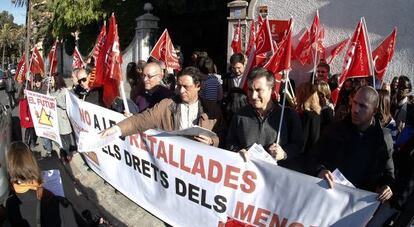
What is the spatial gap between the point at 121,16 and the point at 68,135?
9457mm

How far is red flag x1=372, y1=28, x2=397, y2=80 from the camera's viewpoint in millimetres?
6646

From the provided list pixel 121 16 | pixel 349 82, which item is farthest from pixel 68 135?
pixel 121 16

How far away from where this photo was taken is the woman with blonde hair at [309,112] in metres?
3.90

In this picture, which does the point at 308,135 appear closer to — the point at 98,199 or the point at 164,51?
the point at 98,199

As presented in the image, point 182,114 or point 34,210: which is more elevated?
point 182,114

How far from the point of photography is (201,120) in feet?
11.7

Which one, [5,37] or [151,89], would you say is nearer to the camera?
[151,89]

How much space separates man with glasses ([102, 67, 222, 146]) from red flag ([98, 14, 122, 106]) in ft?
3.33

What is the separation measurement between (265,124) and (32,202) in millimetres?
1731

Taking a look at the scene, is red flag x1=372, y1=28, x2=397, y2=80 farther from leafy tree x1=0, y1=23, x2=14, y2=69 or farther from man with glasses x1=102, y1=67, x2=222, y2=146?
leafy tree x1=0, y1=23, x2=14, y2=69

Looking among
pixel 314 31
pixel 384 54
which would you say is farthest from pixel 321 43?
pixel 384 54

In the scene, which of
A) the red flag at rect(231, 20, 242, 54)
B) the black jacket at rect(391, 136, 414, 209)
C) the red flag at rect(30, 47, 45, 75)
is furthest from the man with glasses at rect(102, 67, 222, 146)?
the red flag at rect(231, 20, 242, 54)

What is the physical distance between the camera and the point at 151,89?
4418 mm

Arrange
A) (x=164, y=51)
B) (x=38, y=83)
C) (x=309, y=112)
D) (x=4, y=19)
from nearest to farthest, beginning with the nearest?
1. (x=309, y=112)
2. (x=38, y=83)
3. (x=164, y=51)
4. (x=4, y=19)
